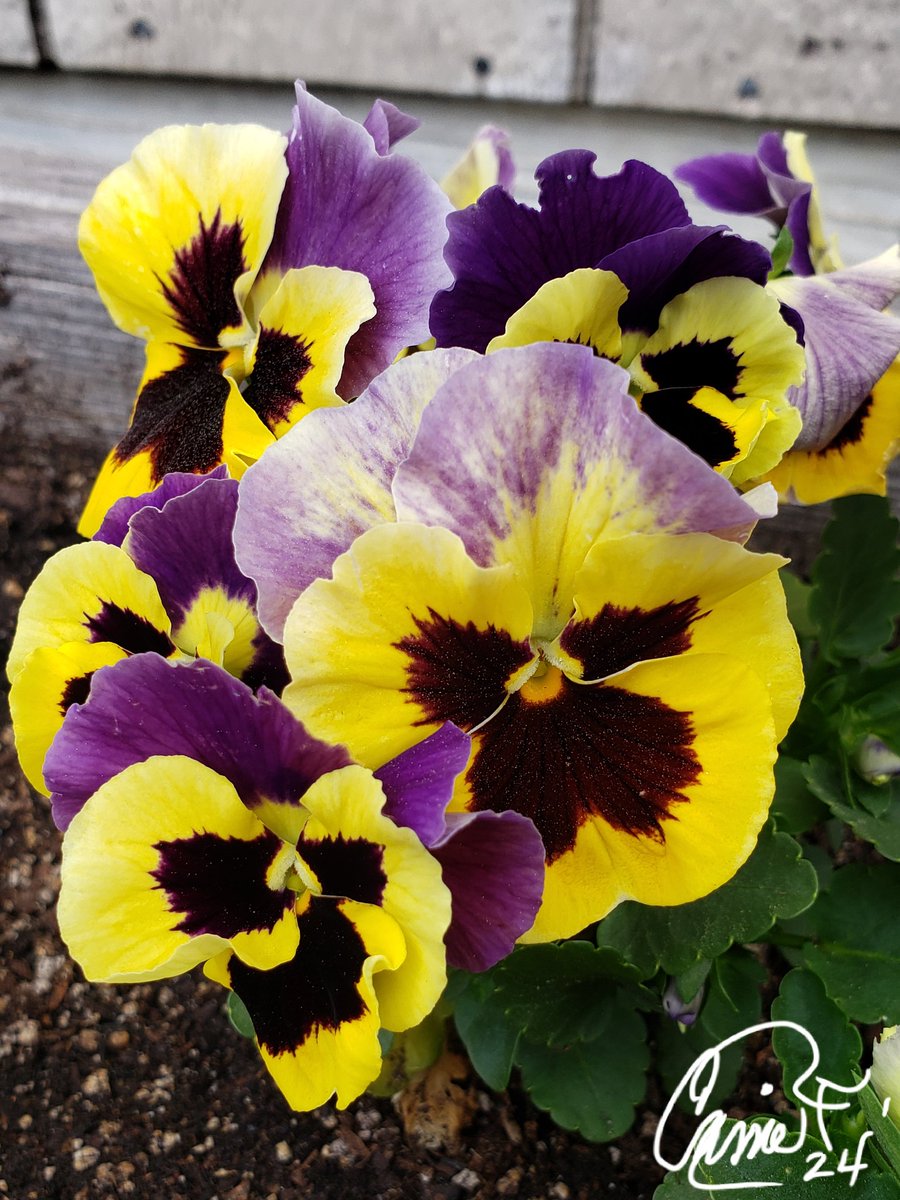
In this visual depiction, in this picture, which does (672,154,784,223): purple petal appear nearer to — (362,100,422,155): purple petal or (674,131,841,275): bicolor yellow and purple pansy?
(674,131,841,275): bicolor yellow and purple pansy

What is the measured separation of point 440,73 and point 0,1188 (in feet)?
5.72

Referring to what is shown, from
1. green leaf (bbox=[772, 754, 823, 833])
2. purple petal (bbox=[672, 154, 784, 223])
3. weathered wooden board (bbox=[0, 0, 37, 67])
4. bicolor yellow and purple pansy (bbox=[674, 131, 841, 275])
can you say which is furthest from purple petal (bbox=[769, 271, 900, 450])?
weathered wooden board (bbox=[0, 0, 37, 67])

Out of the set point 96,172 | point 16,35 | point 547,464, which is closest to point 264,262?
point 547,464

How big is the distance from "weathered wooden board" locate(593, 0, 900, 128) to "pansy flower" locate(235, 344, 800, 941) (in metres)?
1.56

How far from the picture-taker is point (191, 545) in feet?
2.14

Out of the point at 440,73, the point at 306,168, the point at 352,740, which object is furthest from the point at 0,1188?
the point at 440,73

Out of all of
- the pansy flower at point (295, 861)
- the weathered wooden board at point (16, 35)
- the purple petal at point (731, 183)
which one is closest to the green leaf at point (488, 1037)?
the pansy flower at point (295, 861)

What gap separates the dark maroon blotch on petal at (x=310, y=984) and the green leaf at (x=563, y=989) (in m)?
0.23

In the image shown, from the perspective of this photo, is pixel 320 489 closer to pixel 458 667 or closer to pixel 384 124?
pixel 458 667

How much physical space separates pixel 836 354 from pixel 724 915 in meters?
0.38

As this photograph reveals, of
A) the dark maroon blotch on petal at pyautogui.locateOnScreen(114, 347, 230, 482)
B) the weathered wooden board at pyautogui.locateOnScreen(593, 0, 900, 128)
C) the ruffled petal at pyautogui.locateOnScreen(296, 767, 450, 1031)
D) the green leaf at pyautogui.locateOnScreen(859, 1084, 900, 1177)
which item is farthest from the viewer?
the weathered wooden board at pyautogui.locateOnScreen(593, 0, 900, 128)

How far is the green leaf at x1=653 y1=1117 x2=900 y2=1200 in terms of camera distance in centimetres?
74

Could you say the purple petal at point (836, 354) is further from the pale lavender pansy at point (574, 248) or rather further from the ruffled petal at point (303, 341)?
the ruffled petal at point (303, 341)

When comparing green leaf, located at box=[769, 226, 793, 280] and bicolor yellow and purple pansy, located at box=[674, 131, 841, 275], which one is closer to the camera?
green leaf, located at box=[769, 226, 793, 280]
